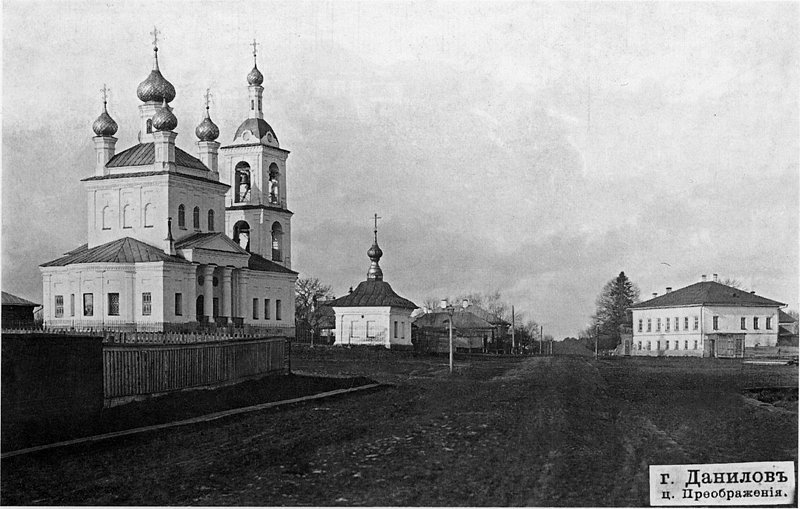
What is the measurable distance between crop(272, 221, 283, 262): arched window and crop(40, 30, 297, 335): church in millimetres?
67

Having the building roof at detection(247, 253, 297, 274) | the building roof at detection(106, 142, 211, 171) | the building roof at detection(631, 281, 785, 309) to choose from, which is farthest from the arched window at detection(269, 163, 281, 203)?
the building roof at detection(631, 281, 785, 309)

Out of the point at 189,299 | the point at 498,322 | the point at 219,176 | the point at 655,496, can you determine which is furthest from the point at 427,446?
the point at 498,322

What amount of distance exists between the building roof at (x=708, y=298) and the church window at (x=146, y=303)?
118ft

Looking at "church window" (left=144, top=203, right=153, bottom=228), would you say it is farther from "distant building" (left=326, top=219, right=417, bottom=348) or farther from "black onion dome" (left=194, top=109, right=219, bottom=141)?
"distant building" (left=326, top=219, right=417, bottom=348)

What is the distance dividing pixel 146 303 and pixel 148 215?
19.2 ft

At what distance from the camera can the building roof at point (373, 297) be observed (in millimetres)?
68125

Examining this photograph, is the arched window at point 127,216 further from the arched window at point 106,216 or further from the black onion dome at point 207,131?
the black onion dome at point 207,131

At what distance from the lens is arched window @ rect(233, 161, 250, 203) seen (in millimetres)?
67438

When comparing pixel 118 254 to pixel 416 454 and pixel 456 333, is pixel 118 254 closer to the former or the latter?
pixel 416 454

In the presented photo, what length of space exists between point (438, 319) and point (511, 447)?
86310mm

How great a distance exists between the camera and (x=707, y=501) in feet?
38.5

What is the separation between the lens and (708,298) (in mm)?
68562

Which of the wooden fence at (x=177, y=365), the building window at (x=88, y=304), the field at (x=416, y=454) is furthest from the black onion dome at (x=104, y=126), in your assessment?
the field at (x=416, y=454)

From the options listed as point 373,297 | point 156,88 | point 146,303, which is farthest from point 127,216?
point 373,297
